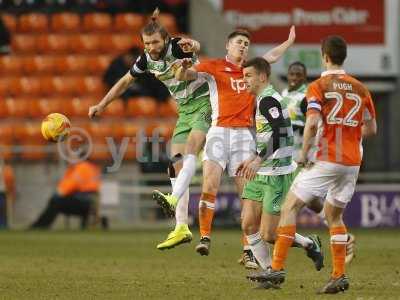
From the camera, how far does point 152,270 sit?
12.0 m

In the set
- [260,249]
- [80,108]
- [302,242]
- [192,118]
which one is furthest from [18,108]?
[302,242]

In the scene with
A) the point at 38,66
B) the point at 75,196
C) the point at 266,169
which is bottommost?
the point at 75,196

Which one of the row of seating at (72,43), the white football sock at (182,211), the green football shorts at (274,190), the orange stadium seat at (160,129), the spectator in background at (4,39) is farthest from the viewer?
the row of seating at (72,43)

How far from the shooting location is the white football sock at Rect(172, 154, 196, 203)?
10938 mm

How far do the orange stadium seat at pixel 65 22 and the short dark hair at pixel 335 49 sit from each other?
15.5 meters

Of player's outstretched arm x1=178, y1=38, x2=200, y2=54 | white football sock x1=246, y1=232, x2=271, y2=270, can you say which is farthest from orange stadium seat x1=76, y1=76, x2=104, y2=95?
white football sock x1=246, y1=232, x2=271, y2=270

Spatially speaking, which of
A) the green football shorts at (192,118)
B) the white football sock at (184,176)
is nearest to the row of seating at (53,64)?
the green football shorts at (192,118)

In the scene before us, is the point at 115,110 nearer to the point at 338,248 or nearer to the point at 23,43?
the point at 23,43

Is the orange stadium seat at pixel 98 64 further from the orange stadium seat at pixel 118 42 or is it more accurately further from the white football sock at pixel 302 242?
the white football sock at pixel 302 242

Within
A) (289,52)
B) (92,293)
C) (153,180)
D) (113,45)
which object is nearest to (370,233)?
(153,180)

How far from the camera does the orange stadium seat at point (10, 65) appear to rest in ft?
76.9

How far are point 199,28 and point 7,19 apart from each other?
411cm

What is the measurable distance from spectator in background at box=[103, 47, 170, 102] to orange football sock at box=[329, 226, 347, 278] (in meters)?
13.2

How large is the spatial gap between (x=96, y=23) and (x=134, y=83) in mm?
2140
